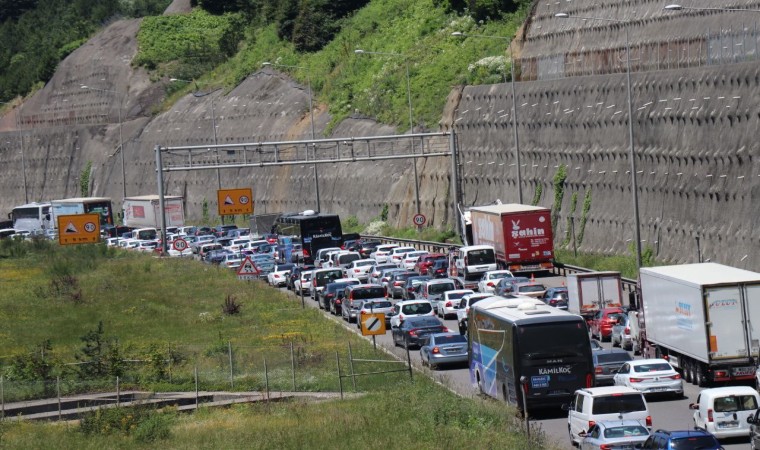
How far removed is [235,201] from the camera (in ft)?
329

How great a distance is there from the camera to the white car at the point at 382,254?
74750mm

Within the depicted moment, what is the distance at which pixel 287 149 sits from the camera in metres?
117

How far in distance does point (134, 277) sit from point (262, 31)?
7571 cm

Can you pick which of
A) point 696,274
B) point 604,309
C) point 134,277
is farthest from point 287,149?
point 696,274

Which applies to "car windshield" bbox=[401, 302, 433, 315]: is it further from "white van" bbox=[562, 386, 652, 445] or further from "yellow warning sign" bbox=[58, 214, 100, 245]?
"yellow warning sign" bbox=[58, 214, 100, 245]

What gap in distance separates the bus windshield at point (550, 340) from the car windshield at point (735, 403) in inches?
184

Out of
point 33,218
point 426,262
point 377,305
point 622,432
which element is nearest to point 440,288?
point 377,305

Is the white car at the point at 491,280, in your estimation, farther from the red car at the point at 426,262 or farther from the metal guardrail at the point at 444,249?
the red car at the point at 426,262

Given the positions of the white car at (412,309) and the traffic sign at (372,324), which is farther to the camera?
the white car at (412,309)

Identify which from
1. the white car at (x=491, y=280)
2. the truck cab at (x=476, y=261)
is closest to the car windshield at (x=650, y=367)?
the white car at (x=491, y=280)

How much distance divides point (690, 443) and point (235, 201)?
78439 millimetres

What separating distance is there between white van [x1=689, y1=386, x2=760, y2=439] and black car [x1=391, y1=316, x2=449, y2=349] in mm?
18844

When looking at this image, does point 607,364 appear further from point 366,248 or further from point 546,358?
point 366,248

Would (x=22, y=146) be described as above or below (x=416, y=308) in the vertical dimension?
above
